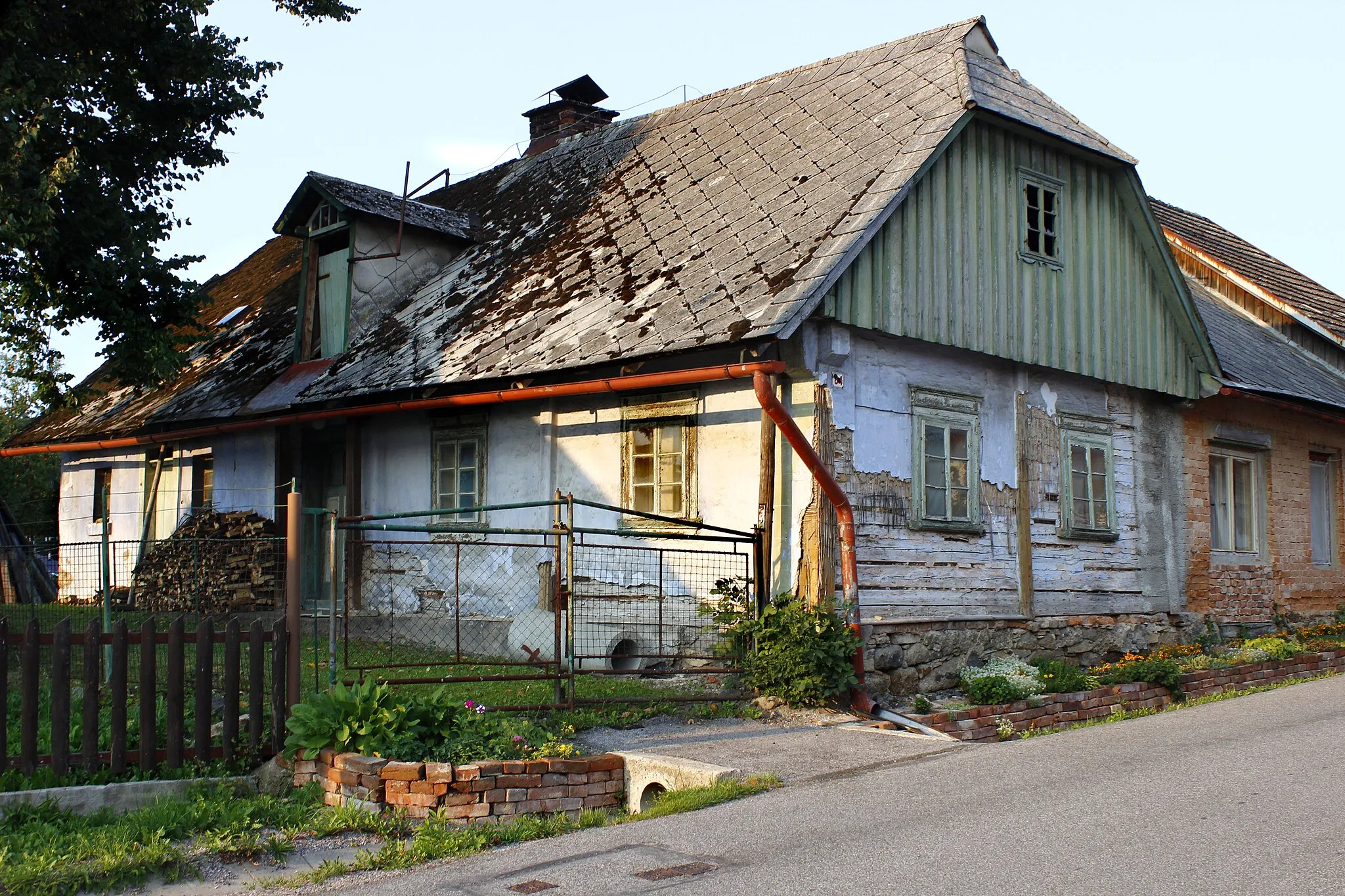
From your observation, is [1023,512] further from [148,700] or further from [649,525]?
[148,700]

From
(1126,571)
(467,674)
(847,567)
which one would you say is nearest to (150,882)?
(467,674)

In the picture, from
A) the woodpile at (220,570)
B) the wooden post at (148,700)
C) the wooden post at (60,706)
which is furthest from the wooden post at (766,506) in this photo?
the woodpile at (220,570)

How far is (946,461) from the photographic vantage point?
12.9 metres

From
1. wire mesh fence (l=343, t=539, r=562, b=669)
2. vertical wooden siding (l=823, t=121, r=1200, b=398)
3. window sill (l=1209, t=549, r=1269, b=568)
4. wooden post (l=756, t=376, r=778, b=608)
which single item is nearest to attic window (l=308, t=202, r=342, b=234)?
wire mesh fence (l=343, t=539, r=562, b=669)

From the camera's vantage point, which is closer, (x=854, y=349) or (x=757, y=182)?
(x=854, y=349)

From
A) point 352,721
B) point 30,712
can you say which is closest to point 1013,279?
point 352,721

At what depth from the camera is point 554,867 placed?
6.33 metres

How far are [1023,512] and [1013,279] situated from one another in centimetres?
250

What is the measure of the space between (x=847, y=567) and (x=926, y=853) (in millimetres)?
5143

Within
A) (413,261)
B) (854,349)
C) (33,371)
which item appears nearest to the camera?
(854,349)

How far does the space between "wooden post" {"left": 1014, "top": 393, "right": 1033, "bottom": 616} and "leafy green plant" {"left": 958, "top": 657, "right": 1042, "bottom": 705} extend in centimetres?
111

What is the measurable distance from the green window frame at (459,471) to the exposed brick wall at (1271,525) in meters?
8.84

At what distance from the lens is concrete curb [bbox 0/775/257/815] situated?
24.9 feet

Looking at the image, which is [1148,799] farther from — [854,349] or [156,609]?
[156,609]
